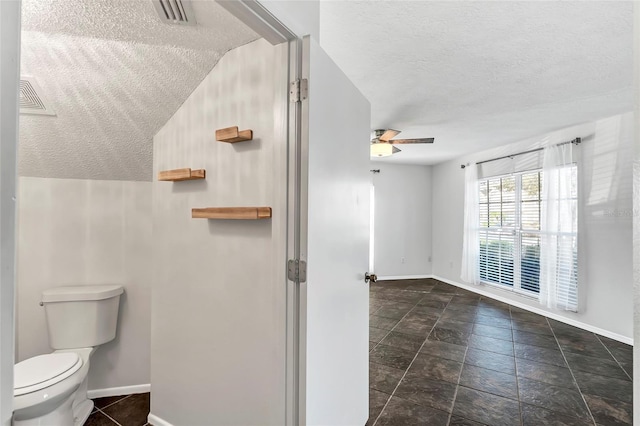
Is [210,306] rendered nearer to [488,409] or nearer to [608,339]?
[488,409]

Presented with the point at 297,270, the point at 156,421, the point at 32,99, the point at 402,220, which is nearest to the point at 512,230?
the point at 402,220

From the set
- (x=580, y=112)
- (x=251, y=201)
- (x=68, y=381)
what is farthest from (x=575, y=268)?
(x=68, y=381)

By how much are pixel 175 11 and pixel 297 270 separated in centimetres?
116

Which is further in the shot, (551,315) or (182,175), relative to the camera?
(551,315)

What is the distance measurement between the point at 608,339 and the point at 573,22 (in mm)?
3209

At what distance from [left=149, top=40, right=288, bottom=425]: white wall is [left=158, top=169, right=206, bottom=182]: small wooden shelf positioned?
0.05 m

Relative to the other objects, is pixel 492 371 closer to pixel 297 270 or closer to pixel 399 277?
pixel 297 270

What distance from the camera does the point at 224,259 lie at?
1.52 metres

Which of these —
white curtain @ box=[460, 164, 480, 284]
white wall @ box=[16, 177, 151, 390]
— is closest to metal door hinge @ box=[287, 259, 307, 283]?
white wall @ box=[16, 177, 151, 390]

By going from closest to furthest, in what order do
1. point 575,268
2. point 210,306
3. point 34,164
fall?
1. point 210,306
2. point 34,164
3. point 575,268

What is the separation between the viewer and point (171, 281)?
173 centimetres

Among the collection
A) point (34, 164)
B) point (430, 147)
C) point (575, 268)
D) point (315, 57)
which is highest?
point (430, 147)

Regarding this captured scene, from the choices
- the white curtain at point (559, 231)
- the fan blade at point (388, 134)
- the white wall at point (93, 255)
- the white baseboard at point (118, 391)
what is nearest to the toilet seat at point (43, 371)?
the white wall at point (93, 255)

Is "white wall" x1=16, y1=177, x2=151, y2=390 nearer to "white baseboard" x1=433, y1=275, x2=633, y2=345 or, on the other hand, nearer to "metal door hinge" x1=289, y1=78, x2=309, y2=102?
"metal door hinge" x1=289, y1=78, x2=309, y2=102
